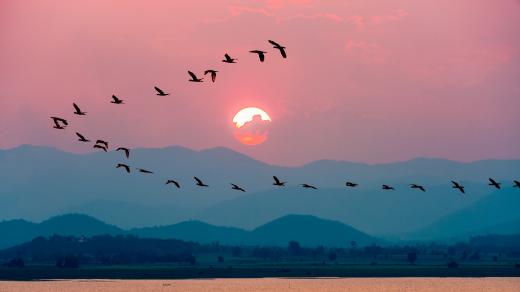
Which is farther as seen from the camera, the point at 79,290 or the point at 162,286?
the point at 162,286

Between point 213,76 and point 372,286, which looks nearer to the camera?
point 213,76

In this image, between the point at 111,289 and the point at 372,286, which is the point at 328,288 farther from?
the point at 111,289

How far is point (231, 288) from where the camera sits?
193250mm

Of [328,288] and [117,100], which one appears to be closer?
[117,100]


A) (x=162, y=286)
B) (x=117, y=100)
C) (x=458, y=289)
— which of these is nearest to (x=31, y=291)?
(x=162, y=286)

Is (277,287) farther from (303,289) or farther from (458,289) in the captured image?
(458,289)

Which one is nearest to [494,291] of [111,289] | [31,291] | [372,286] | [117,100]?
[372,286]

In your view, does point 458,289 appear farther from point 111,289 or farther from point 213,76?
point 213,76

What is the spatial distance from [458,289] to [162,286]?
182 feet

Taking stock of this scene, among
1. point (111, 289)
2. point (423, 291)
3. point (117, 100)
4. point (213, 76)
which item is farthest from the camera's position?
point (111, 289)

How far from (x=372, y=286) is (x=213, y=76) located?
124m

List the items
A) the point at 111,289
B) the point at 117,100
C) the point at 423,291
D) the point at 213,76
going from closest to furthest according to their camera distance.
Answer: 1. the point at 213,76
2. the point at 117,100
3. the point at 423,291
4. the point at 111,289

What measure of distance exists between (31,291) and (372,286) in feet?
210

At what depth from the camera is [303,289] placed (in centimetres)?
18312
